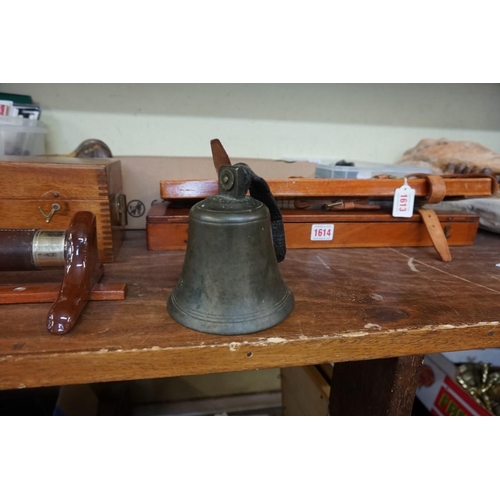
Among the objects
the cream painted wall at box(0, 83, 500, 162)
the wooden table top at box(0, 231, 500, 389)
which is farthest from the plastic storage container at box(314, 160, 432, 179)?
the wooden table top at box(0, 231, 500, 389)

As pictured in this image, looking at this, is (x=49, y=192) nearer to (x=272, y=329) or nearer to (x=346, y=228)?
(x=272, y=329)

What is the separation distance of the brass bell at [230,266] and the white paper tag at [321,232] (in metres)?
0.33

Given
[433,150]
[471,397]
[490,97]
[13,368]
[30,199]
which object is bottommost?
[471,397]

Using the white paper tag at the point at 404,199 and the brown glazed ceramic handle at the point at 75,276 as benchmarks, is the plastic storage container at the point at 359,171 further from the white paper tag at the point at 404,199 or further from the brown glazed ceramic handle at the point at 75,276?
the brown glazed ceramic handle at the point at 75,276

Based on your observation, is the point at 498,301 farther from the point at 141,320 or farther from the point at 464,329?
the point at 141,320

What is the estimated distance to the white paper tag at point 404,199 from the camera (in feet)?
2.75

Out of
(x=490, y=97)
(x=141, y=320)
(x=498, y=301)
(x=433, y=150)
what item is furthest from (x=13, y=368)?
(x=490, y=97)

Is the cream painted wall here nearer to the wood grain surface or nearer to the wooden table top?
the wood grain surface

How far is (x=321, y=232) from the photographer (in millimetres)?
857

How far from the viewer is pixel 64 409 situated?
1069 mm

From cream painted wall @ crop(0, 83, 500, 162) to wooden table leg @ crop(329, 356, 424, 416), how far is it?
793mm

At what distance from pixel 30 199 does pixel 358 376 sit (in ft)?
2.50

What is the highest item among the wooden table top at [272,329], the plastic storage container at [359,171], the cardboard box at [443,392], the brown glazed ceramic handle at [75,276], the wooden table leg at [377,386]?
the plastic storage container at [359,171]

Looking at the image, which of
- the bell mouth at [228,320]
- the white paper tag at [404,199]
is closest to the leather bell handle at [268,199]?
the bell mouth at [228,320]
